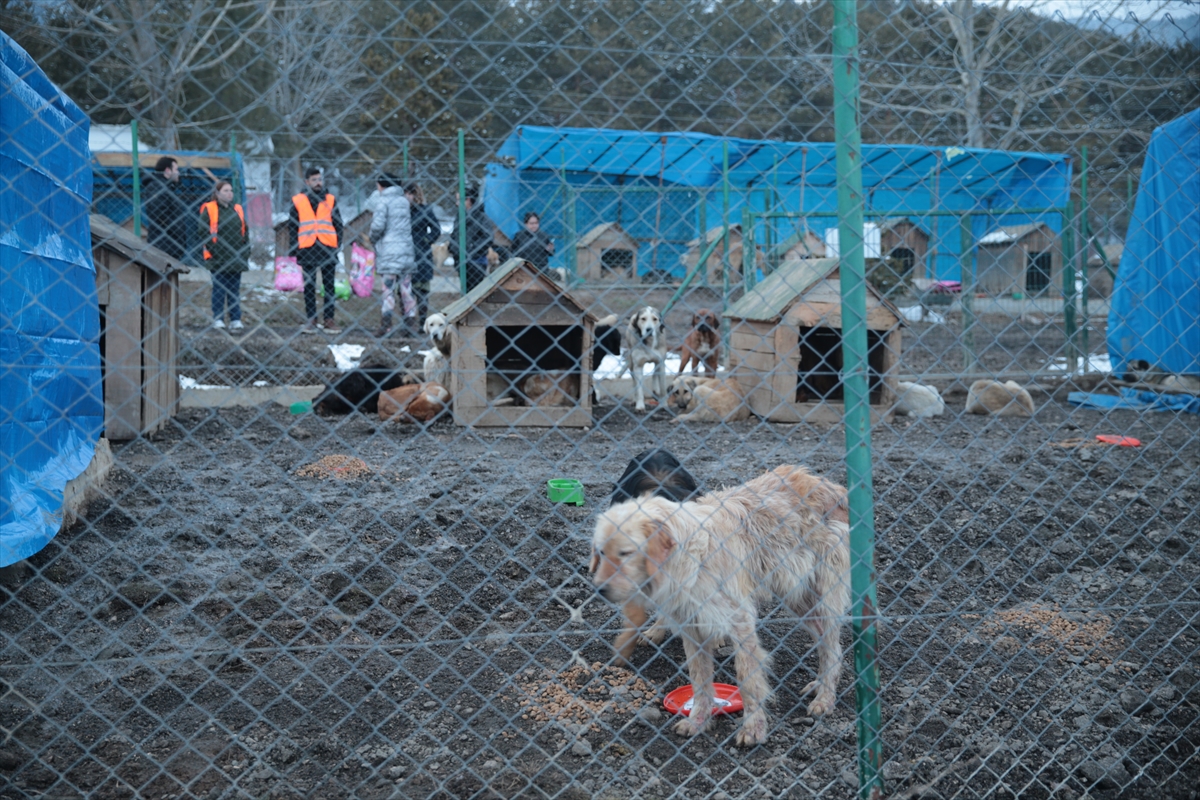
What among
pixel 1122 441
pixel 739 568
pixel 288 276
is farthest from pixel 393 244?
pixel 739 568

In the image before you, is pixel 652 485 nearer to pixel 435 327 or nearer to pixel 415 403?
pixel 415 403

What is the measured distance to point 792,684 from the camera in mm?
3102

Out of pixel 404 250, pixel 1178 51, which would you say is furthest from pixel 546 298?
pixel 1178 51

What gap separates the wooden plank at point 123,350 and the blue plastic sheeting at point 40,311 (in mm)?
1400

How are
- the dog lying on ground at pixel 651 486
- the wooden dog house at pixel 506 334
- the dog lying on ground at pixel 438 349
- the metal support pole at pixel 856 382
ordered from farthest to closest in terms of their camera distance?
the dog lying on ground at pixel 438 349, the wooden dog house at pixel 506 334, the dog lying on ground at pixel 651 486, the metal support pole at pixel 856 382

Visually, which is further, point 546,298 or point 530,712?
point 546,298

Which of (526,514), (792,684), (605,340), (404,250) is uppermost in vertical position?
(404,250)

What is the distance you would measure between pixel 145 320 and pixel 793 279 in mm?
5228

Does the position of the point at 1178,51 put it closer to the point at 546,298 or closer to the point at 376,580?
the point at 376,580

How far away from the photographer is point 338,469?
5.78 m

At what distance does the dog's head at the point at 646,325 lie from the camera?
9.20 metres

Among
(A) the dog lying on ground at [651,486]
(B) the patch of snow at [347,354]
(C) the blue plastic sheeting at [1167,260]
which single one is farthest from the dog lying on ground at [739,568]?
(B) the patch of snow at [347,354]

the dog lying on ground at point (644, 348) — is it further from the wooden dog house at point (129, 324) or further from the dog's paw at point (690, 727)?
the dog's paw at point (690, 727)

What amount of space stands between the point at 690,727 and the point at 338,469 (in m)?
3.68
